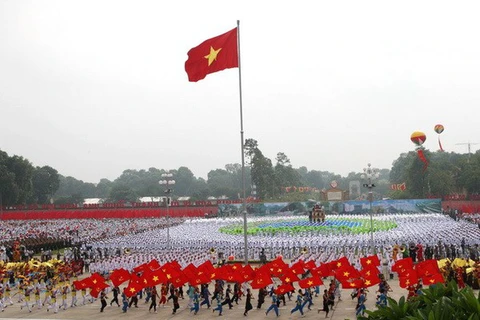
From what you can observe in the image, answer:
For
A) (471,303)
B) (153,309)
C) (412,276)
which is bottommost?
(153,309)

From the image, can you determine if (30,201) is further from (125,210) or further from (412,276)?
(412,276)

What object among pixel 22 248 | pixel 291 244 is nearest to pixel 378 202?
pixel 291 244

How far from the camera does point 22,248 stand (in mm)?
35656

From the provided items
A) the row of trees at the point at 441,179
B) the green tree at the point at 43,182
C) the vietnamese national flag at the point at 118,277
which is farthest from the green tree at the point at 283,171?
the vietnamese national flag at the point at 118,277

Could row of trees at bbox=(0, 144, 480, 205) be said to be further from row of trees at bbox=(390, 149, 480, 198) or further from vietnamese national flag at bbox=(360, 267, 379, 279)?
vietnamese national flag at bbox=(360, 267, 379, 279)

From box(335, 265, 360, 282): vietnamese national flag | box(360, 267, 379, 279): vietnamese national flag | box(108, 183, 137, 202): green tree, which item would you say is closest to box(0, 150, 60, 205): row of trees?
box(108, 183, 137, 202): green tree

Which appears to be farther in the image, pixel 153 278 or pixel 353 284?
pixel 153 278

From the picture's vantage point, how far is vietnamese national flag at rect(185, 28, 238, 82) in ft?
62.2

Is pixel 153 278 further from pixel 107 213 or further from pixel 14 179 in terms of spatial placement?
pixel 14 179

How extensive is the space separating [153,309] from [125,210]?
165ft

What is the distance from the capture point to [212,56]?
1898 cm

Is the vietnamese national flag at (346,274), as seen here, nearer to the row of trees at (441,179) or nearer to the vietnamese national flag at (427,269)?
the vietnamese national flag at (427,269)

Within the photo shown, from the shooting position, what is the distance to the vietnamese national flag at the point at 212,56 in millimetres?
18969

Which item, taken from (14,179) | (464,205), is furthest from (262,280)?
(14,179)
